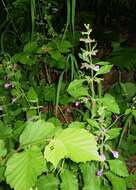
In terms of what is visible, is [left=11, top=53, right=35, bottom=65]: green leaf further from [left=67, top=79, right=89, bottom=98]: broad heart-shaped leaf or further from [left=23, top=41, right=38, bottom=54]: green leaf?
[left=67, top=79, right=89, bottom=98]: broad heart-shaped leaf

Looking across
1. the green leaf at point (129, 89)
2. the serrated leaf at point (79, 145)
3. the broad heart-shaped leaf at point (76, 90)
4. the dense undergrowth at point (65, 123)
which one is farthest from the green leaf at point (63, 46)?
the serrated leaf at point (79, 145)

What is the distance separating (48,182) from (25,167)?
56 cm

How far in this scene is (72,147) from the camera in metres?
0.85

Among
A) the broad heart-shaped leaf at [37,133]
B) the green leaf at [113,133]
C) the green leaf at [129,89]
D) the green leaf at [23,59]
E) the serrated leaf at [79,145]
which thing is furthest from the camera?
the green leaf at [129,89]

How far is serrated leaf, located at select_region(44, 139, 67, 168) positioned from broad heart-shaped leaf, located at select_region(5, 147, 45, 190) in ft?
0.33

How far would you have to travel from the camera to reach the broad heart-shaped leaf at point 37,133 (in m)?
0.95

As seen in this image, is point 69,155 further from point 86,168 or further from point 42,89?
point 42,89

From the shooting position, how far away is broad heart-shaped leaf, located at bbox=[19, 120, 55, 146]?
0.95 meters

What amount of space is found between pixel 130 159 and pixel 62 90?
596 millimetres

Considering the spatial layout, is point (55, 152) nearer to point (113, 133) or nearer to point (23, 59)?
point (113, 133)

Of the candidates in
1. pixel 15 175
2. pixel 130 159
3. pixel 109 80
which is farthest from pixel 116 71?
pixel 15 175

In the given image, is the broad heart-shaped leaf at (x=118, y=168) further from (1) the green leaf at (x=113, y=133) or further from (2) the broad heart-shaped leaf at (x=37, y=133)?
(2) the broad heart-shaped leaf at (x=37, y=133)

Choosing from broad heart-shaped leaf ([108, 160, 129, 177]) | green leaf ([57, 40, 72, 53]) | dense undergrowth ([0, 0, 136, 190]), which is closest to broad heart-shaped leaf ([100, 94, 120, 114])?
dense undergrowth ([0, 0, 136, 190])

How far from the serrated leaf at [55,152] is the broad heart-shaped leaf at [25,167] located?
10 cm
